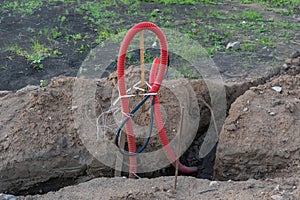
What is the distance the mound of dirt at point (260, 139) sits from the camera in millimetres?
3287

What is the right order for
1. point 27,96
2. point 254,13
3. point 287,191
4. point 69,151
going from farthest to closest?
point 254,13 → point 27,96 → point 69,151 → point 287,191

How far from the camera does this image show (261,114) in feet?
11.6

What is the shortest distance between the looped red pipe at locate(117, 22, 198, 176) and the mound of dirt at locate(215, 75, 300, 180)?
1.46ft

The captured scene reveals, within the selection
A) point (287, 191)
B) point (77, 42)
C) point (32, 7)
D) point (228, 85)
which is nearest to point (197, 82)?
point (228, 85)

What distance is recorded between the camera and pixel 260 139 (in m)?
3.37

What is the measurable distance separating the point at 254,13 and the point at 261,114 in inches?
153

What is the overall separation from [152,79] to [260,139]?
97 cm

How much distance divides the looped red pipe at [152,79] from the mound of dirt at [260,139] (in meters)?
0.45

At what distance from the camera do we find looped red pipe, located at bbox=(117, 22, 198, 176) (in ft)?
10.0

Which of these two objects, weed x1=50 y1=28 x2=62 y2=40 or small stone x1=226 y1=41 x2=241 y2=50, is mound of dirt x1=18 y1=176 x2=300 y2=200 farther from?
weed x1=50 y1=28 x2=62 y2=40

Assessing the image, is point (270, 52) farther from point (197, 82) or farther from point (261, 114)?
point (261, 114)

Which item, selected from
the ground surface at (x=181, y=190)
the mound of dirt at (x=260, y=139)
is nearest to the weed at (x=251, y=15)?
the mound of dirt at (x=260, y=139)

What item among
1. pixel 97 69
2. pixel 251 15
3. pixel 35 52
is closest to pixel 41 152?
pixel 97 69

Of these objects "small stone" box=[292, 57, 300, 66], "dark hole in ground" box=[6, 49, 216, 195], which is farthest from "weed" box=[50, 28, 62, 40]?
"small stone" box=[292, 57, 300, 66]
